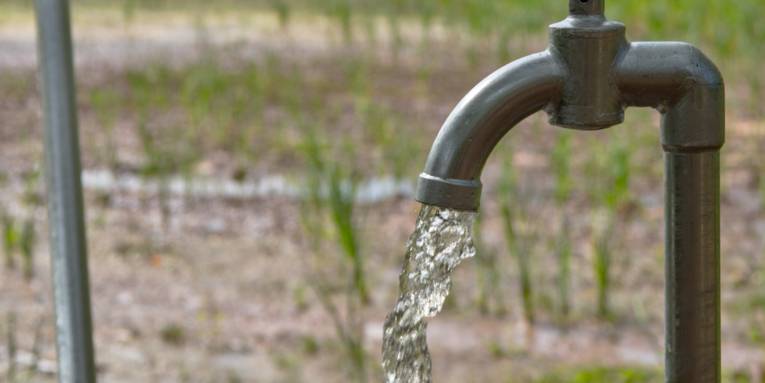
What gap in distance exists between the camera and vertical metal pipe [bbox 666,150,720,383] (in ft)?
4.23

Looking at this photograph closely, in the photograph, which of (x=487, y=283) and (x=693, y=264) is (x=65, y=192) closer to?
(x=693, y=264)

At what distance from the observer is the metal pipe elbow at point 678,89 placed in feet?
4.12

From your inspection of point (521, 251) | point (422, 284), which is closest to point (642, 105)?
point (422, 284)

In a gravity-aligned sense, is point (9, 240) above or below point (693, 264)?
below

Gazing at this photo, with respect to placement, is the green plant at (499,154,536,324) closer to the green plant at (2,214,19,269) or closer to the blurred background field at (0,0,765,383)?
the blurred background field at (0,0,765,383)

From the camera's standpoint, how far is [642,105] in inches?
50.6

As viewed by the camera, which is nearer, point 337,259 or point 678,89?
point 678,89

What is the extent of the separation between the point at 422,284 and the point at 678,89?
0.30 m

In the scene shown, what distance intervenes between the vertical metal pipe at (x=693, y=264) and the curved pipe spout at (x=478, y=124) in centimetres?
15

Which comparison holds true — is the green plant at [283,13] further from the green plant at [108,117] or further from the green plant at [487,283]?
the green plant at [487,283]

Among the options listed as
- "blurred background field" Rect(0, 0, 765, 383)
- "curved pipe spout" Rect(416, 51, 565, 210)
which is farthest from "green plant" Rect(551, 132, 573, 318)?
"curved pipe spout" Rect(416, 51, 565, 210)

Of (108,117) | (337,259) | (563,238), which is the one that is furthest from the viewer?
(108,117)

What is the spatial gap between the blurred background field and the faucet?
122 centimetres

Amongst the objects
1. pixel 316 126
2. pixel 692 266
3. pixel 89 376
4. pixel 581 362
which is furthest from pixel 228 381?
pixel 316 126
